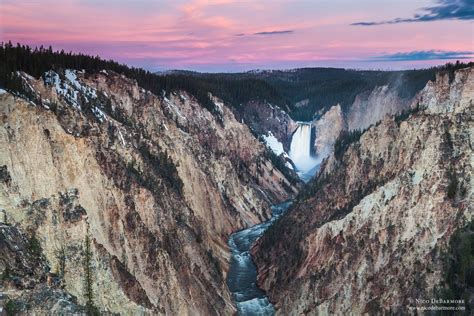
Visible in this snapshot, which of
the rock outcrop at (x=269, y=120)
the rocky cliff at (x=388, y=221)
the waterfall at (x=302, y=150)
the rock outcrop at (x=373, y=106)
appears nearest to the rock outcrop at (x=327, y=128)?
the waterfall at (x=302, y=150)

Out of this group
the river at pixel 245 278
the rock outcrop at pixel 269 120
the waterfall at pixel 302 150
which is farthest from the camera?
the waterfall at pixel 302 150

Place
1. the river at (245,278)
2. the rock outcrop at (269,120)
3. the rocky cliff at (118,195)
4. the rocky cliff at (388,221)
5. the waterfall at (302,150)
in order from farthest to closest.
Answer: the waterfall at (302,150) → the rock outcrop at (269,120) → the river at (245,278) → the rocky cliff at (388,221) → the rocky cliff at (118,195)

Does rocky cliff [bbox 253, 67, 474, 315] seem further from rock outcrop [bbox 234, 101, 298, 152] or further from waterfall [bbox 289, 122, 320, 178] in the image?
waterfall [bbox 289, 122, 320, 178]

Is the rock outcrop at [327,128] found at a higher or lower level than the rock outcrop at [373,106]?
lower

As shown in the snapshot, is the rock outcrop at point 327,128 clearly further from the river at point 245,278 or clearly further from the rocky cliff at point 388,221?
the rocky cliff at point 388,221

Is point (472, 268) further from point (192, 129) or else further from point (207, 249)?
point (192, 129)

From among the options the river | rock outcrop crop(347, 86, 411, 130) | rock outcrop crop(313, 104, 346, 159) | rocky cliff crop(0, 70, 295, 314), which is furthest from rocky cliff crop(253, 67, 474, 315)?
rock outcrop crop(313, 104, 346, 159)
